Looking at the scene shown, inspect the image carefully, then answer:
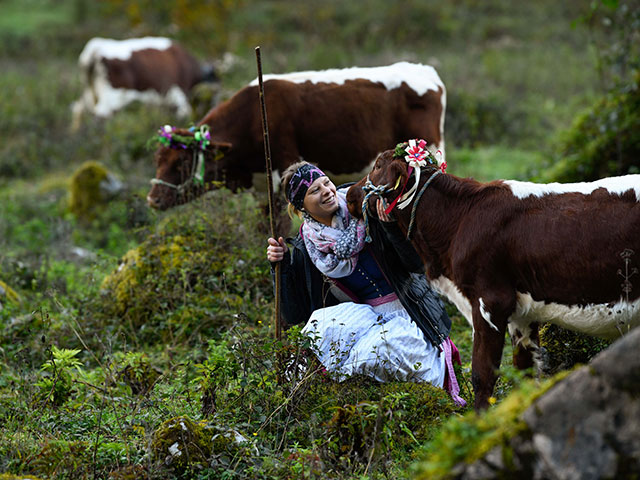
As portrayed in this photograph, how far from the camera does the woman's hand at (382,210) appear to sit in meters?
4.34

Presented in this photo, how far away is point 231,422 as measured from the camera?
409 centimetres

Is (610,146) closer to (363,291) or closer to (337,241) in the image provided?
(363,291)

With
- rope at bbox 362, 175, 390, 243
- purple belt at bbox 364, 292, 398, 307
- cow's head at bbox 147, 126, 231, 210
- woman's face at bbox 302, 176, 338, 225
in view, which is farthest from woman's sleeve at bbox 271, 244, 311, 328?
cow's head at bbox 147, 126, 231, 210

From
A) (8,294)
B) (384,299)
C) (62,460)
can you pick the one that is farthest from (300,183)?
(8,294)

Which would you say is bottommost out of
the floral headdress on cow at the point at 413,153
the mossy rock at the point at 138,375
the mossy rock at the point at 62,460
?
the mossy rock at the point at 138,375

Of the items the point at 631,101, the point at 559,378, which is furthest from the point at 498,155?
the point at 559,378

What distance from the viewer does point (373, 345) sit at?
4.46 m

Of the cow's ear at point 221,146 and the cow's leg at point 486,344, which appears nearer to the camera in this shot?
the cow's leg at point 486,344

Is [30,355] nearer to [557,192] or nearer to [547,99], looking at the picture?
[557,192]

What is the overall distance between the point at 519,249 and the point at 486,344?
0.57 meters

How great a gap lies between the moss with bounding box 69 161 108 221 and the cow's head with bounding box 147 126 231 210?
10.1 feet

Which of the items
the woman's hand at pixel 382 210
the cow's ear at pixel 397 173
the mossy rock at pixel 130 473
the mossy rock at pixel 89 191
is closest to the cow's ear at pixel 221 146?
the woman's hand at pixel 382 210

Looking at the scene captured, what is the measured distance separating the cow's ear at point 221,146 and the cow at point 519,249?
299cm

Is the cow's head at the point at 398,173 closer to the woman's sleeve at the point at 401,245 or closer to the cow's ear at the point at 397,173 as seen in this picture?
the cow's ear at the point at 397,173
